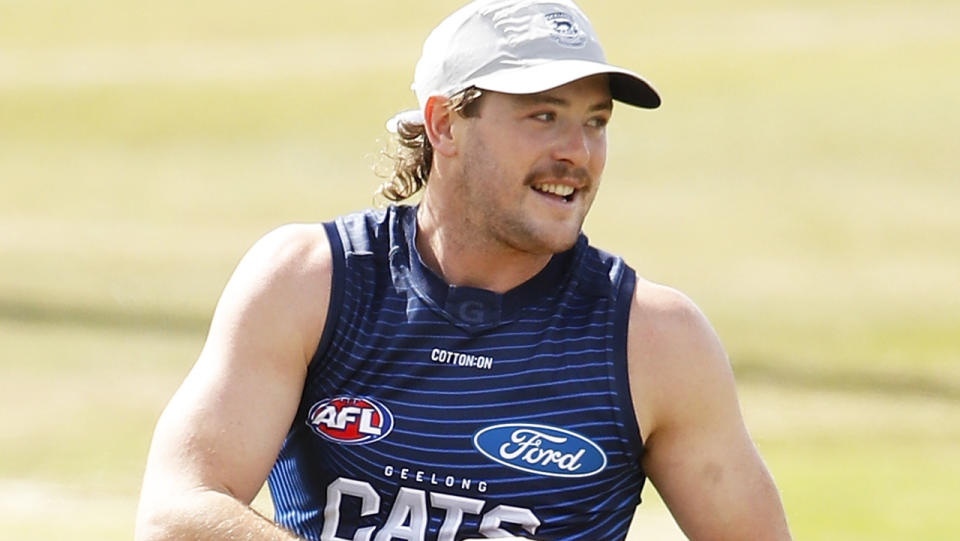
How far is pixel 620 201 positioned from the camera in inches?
511

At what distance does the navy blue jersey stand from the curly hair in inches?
16.2

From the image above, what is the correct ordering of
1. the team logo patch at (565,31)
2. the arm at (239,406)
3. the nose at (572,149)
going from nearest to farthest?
the arm at (239,406) < the nose at (572,149) < the team logo patch at (565,31)

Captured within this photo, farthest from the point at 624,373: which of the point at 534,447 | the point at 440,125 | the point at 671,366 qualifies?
the point at 440,125

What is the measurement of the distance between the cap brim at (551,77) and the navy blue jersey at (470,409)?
37 cm

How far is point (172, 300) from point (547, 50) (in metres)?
7.95

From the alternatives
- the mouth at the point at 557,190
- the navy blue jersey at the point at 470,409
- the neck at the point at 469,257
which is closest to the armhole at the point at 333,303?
the navy blue jersey at the point at 470,409

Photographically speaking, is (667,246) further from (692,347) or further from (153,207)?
(692,347)

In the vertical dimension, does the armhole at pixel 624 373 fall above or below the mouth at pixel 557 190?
below

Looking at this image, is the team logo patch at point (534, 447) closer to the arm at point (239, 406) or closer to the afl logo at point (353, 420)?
the afl logo at point (353, 420)

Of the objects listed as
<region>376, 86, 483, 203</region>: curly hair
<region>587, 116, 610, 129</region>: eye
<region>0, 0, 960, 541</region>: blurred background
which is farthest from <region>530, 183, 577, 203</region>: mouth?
<region>0, 0, 960, 541</region>: blurred background

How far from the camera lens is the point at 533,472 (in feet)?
11.4

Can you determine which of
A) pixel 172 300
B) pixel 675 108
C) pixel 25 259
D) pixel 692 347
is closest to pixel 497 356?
pixel 692 347

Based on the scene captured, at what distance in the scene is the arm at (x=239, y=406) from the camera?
3312 mm

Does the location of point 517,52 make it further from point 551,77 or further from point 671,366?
point 671,366
